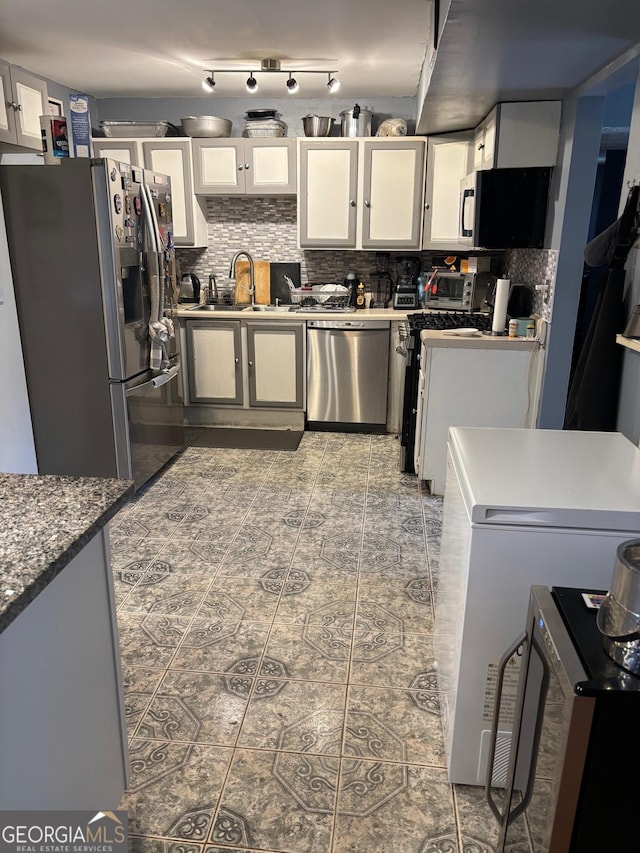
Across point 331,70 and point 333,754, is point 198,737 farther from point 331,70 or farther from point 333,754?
point 331,70

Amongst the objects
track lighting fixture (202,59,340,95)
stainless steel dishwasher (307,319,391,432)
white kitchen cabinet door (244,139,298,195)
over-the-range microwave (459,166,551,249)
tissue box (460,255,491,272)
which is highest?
track lighting fixture (202,59,340,95)

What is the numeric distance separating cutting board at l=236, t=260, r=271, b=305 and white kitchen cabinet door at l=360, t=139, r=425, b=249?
0.92m

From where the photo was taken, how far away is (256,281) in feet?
16.8

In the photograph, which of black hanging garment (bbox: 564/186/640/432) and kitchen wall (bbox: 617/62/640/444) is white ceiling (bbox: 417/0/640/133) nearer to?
kitchen wall (bbox: 617/62/640/444)

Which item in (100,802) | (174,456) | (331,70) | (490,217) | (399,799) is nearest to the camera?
(100,802)

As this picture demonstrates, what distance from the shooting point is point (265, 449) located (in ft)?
14.5

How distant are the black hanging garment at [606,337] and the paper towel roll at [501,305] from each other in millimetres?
1238

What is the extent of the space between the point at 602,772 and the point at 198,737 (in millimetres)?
1276

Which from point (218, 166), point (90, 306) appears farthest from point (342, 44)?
point (90, 306)

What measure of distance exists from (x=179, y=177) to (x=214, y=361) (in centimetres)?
142

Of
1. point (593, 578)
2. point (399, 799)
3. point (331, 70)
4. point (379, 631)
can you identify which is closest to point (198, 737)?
point (399, 799)

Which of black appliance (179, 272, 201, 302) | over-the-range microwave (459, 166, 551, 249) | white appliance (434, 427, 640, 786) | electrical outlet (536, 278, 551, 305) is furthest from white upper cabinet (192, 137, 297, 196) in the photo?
white appliance (434, 427, 640, 786)

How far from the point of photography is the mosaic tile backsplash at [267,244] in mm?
5035

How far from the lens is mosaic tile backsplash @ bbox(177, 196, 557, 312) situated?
5.04 metres
